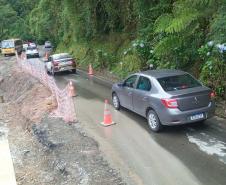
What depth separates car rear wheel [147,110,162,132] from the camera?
448 inches

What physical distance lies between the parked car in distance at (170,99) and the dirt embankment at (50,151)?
192cm

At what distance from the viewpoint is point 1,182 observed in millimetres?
10242

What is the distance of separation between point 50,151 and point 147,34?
12.0 m

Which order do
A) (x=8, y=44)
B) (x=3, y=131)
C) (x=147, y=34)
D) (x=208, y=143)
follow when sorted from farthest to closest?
(x=8, y=44), (x=147, y=34), (x=3, y=131), (x=208, y=143)

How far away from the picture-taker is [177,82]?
1154 cm

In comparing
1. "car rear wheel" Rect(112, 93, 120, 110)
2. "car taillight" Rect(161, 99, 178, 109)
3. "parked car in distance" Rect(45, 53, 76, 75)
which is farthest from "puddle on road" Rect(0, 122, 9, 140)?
"parked car in distance" Rect(45, 53, 76, 75)

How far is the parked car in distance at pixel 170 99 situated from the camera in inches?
426

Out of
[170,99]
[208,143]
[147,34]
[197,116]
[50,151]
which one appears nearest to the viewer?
[208,143]

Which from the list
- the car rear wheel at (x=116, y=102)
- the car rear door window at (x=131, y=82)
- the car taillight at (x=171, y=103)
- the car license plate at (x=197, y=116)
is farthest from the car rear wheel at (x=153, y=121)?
the car rear wheel at (x=116, y=102)

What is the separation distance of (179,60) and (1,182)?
9959 millimetres

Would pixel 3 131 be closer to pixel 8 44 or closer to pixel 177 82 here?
pixel 177 82

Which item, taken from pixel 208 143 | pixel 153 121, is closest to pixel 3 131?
pixel 153 121

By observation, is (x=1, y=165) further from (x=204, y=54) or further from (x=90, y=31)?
(x=90, y=31)

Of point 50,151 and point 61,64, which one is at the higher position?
point 61,64
